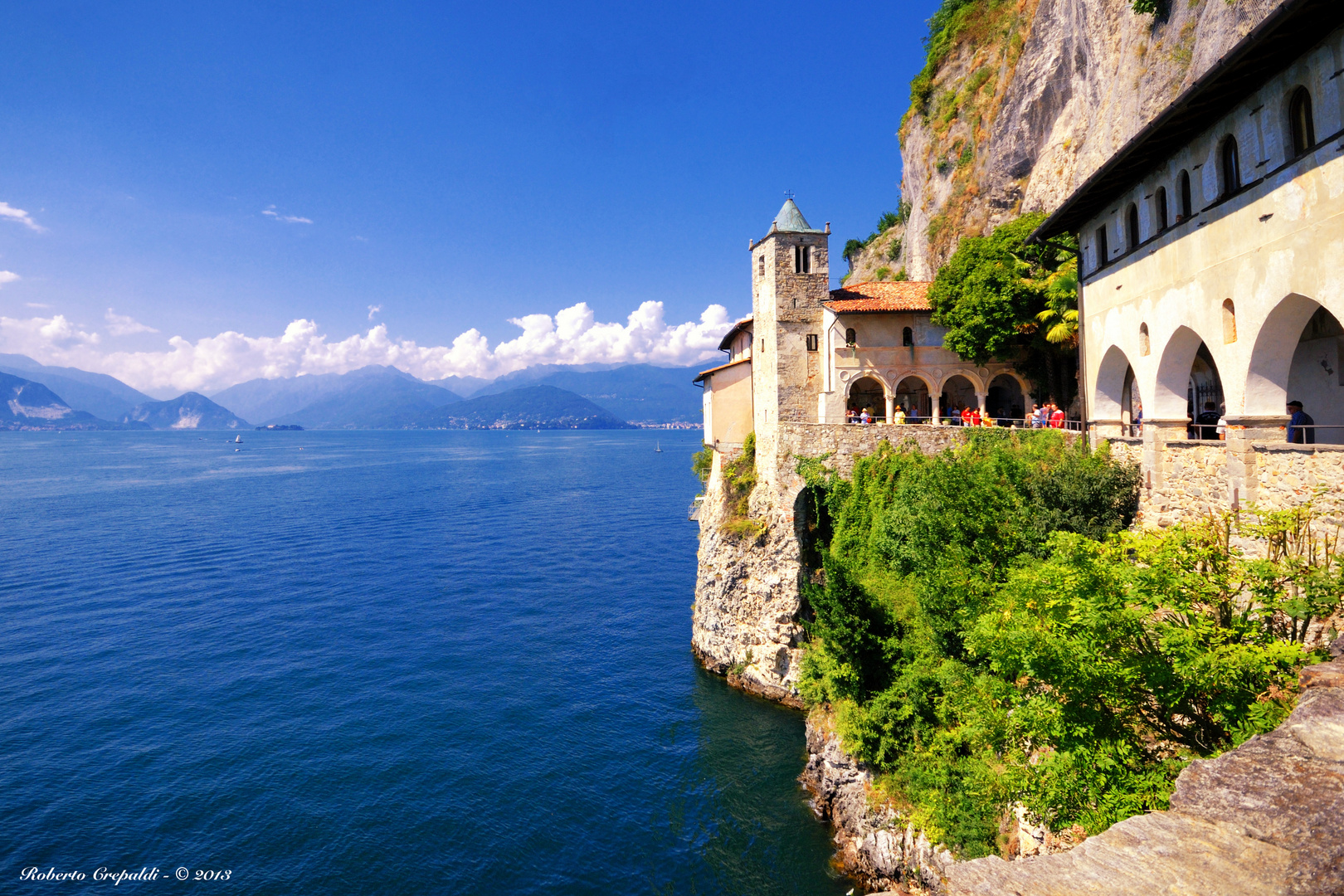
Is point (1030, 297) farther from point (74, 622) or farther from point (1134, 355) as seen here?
point (74, 622)

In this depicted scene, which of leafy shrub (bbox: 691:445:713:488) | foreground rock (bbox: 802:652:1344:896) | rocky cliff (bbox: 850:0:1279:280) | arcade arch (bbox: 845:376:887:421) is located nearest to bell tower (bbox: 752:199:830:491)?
arcade arch (bbox: 845:376:887:421)

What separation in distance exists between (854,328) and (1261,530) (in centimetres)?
2559

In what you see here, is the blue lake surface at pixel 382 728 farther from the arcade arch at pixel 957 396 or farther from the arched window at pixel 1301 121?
the arched window at pixel 1301 121

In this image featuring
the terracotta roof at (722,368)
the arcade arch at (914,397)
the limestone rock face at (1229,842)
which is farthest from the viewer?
the terracotta roof at (722,368)

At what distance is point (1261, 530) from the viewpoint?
39.5 feet

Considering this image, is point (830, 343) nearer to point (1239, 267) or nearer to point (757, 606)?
point (757, 606)

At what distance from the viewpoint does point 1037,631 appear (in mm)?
12422

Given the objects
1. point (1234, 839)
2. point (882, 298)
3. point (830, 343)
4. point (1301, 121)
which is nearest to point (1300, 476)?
point (1301, 121)

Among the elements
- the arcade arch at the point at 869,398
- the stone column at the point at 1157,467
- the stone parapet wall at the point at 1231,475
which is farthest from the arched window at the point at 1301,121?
the arcade arch at the point at 869,398

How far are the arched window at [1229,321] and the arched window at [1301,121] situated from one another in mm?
3276

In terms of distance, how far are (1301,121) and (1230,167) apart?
2197 mm

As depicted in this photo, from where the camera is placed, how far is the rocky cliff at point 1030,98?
27875 mm

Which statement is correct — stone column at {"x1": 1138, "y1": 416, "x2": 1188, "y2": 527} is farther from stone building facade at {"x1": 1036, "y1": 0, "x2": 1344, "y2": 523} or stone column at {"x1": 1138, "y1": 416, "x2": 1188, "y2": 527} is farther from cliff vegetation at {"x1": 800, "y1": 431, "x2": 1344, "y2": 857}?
cliff vegetation at {"x1": 800, "y1": 431, "x2": 1344, "y2": 857}

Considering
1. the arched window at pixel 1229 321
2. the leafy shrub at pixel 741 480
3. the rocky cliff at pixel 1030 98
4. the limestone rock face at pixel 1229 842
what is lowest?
the limestone rock face at pixel 1229 842
